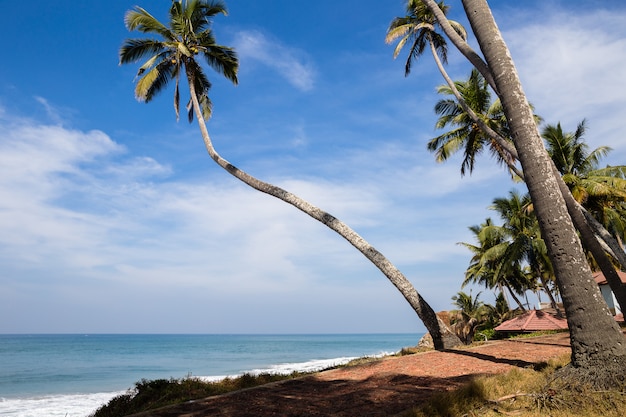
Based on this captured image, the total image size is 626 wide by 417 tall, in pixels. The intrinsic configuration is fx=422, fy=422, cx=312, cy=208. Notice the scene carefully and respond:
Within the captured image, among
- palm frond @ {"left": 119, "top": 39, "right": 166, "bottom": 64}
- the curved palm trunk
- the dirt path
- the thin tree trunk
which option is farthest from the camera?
palm frond @ {"left": 119, "top": 39, "right": 166, "bottom": 64}

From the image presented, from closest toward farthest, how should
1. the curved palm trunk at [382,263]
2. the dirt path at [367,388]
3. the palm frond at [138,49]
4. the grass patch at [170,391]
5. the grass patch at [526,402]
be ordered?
the grass patch at [526,402]
the dirt path at [367,388]
the grass patch at [170,391]
the curved palm trunk at [382,263]
the palm frond at [138,49]

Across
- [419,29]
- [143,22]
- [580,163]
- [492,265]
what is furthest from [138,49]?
[492,265]

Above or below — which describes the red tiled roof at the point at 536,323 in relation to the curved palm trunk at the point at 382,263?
below

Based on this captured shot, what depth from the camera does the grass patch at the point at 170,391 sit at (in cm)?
1014

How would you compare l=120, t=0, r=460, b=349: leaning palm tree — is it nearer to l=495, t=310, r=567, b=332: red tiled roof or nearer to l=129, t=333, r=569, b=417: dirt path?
l=129, t=333, r=569, b=417: dirt path

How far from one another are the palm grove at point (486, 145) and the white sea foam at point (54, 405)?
13889 mm

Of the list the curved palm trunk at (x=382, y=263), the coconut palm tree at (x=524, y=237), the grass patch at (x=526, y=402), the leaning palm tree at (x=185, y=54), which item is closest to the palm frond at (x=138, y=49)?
the leaning palm tree at (x=185, y=54)

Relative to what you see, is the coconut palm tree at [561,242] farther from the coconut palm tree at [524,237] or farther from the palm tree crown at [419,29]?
the coconut palm tree at [524,237]

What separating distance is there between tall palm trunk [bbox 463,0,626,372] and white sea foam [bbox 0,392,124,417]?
725 inches

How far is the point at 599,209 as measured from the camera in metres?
19.8

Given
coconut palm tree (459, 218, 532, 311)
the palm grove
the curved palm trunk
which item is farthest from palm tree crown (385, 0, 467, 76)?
coconut palm tree (459, 218, 532, 311)

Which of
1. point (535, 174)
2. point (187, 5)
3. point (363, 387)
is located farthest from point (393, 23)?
point (363, 387)

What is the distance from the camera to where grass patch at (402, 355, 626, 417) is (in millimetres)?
5184

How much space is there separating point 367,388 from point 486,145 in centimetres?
1560
